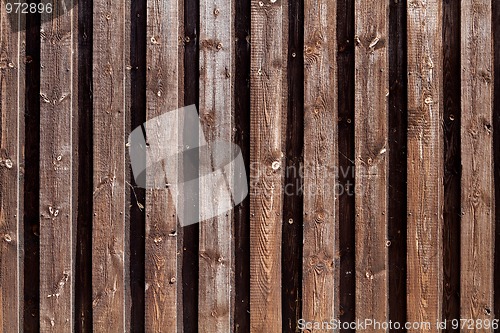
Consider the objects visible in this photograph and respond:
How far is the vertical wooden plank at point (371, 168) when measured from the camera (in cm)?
222

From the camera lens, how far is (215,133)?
7.31ft

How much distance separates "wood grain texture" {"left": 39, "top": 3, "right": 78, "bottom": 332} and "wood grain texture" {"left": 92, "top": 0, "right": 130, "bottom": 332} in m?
0.13

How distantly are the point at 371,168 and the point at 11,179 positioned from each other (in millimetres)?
1764

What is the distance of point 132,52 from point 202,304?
4.20 ft

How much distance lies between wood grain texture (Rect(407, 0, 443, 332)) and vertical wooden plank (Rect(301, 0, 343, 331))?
0.37 metres

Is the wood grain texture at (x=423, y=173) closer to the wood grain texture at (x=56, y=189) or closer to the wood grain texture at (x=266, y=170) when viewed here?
the wood grain texture at (x=266, y=170)

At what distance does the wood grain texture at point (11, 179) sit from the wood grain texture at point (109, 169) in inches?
15.0

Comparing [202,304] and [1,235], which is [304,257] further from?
[1,235]

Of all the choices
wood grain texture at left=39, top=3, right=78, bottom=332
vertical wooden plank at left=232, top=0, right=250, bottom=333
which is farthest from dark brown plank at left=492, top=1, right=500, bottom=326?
wood grain texture at left=39, top=3, right=78, bottom=332

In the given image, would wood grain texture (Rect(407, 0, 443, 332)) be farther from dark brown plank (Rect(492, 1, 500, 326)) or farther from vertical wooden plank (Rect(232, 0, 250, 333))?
vertical wooden plank (Rect(232, 0, 250, 333))

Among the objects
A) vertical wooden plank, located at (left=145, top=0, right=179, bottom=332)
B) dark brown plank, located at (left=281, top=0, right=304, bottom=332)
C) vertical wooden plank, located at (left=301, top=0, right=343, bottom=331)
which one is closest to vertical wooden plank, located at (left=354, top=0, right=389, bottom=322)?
vertical wooden plank, located at (left=301, top=0, right=343, bottom=331)

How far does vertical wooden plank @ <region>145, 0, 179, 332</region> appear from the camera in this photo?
222cm

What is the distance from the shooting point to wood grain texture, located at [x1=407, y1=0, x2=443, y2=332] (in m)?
2.22

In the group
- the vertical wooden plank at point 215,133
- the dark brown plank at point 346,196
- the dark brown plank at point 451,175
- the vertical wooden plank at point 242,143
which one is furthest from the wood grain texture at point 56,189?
the dark brown plank at point 451,175
